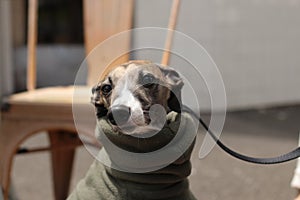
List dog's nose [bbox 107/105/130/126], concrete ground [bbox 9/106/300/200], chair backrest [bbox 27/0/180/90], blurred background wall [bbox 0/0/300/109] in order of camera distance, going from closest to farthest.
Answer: dog's nose [bbox 107/105/130/126] < chair backrest [bbox 27/0/180/90] < concrete ground [bbox 9/106/300/200] < blurred background wall [bbox 0/0/300/109]

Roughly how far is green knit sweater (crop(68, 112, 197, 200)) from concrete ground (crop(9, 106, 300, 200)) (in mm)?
1311

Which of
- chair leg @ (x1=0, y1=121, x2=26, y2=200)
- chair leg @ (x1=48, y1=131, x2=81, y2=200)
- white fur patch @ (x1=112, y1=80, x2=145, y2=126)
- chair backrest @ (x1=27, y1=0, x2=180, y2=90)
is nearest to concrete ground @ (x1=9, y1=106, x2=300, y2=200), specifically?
chair leg @ (x1=48, y1=131, x2=81, y2=200)

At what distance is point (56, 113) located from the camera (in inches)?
65.4

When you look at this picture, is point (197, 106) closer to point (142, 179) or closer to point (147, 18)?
point (142, 179)

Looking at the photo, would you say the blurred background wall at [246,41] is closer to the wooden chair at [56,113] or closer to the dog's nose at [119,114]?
the wooden chair at [56,113]

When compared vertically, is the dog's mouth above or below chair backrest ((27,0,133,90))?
above

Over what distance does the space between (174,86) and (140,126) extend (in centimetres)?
12

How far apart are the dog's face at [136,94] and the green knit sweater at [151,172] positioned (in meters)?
0.02


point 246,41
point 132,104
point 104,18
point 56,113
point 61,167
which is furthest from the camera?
point 246,41

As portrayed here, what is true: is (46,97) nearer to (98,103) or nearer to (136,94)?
(98,103)

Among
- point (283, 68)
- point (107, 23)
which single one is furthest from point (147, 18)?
point (107, 23)

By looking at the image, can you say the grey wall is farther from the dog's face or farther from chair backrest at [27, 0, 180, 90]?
the dog's face

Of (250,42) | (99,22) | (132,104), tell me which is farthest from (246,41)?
(132,104)

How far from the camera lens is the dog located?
0.94 metres
